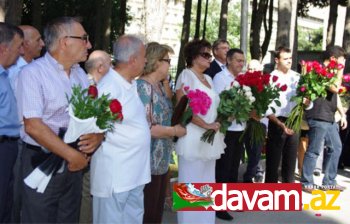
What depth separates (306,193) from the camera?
314 inches

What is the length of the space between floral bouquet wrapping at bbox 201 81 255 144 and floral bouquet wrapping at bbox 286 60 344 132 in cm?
189

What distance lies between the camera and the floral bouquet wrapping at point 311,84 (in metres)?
7.35

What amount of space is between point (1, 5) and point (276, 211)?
19.3 feet

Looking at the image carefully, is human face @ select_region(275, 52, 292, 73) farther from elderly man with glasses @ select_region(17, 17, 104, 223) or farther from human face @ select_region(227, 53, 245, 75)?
elderly man with glasses @ select_region(17, 17, 104, 223)

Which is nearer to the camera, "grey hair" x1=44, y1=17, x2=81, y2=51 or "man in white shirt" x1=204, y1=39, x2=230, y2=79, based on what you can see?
"grey hair" x1=44, y1=17, x2=81, y2=51

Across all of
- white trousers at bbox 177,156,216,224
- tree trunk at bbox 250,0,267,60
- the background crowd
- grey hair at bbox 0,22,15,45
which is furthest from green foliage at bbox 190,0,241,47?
grey hair at bbox 0,22,15,45

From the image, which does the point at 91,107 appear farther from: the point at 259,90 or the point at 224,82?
the point at 224,82

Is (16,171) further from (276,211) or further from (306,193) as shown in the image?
(306,193)

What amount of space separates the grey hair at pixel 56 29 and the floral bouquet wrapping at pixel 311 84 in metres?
4.33

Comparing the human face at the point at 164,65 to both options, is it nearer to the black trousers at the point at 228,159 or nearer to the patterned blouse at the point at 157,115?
the patterned blouse at the point at 157,115

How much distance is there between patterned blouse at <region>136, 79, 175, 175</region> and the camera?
15.3 ft

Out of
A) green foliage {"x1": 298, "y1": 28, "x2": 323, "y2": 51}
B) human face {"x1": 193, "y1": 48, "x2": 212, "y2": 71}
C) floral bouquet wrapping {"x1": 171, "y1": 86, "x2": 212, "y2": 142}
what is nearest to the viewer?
floral bouquet wrapping {"x1": 171, "y1": 86, "x2": 212, "y2": 142}

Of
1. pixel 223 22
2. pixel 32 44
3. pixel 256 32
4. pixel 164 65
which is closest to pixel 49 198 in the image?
pixel 164 65

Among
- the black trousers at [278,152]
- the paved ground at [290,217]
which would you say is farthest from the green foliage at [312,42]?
the paved ground at [290,217]
